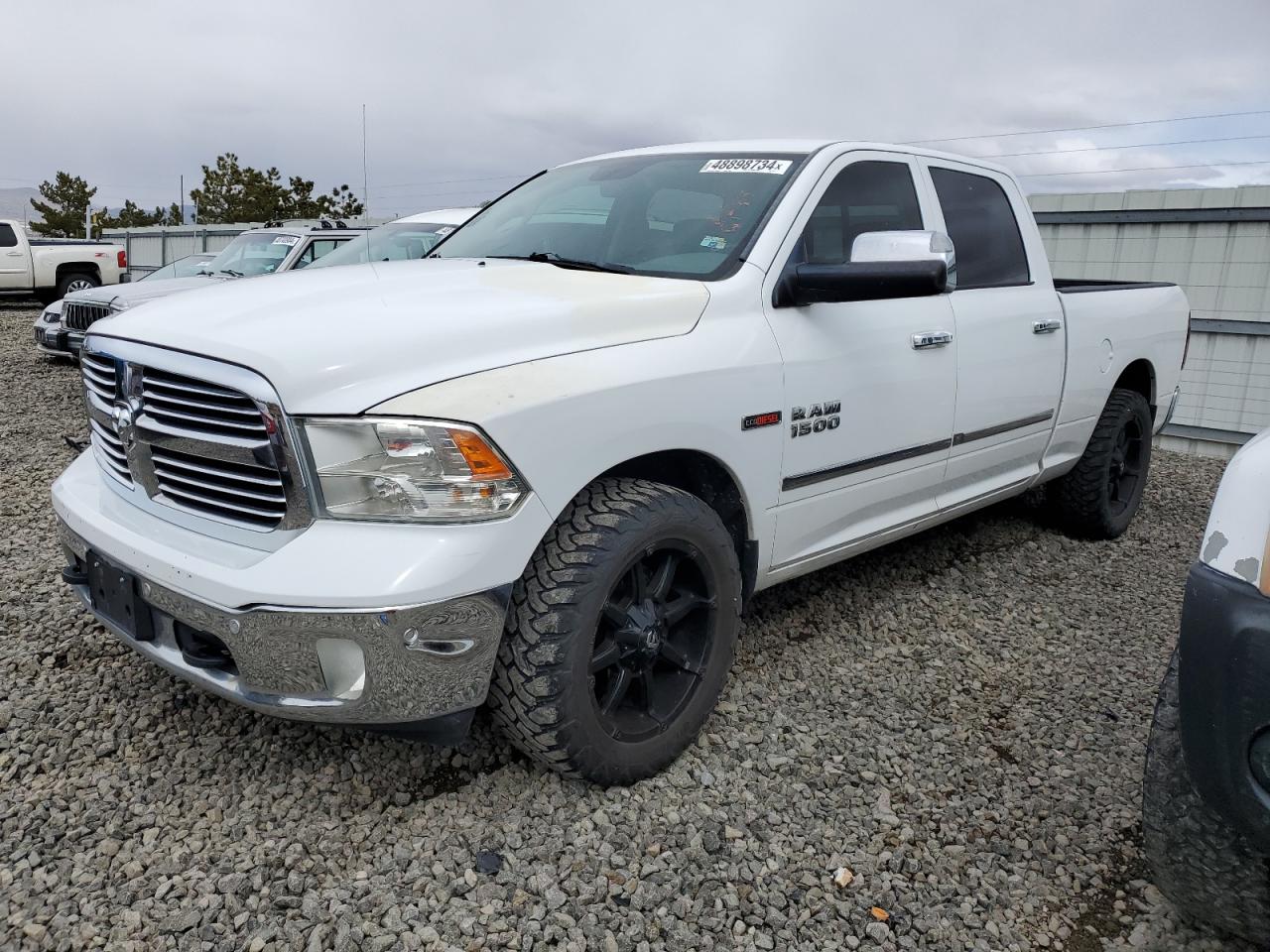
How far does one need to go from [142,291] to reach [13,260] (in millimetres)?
10434

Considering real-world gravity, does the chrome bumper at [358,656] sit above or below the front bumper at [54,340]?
above

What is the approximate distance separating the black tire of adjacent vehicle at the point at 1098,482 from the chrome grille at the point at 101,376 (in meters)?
4.18

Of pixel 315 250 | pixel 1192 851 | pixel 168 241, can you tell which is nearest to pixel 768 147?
pixel 1192 851

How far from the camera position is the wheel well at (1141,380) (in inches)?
194

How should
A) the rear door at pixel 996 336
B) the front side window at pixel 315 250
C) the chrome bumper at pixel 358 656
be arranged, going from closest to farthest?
1. the chrome bumper at pixel 358 656
2. the rear door at pixel 996 336
3. the front side window at pixel 315 250

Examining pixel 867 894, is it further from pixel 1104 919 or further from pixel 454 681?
pixel 454 681

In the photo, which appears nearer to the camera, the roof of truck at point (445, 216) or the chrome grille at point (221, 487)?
the chrome grille at point (221, 487)

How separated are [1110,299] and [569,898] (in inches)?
150

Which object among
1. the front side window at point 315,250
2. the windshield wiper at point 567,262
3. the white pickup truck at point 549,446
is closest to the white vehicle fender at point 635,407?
the white pickup truck at point 549,446

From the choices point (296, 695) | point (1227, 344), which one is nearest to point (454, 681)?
point (296, 695)

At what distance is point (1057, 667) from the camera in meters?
3.52

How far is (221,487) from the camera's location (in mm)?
2268

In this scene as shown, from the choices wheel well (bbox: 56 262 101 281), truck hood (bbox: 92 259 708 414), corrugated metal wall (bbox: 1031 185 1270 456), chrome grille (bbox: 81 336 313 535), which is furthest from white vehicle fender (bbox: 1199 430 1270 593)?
wheel well (bbox: 56 262 101 281)

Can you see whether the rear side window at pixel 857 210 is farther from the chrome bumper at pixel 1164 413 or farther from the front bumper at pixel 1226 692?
the chrome bumper at pixel 1164 413
